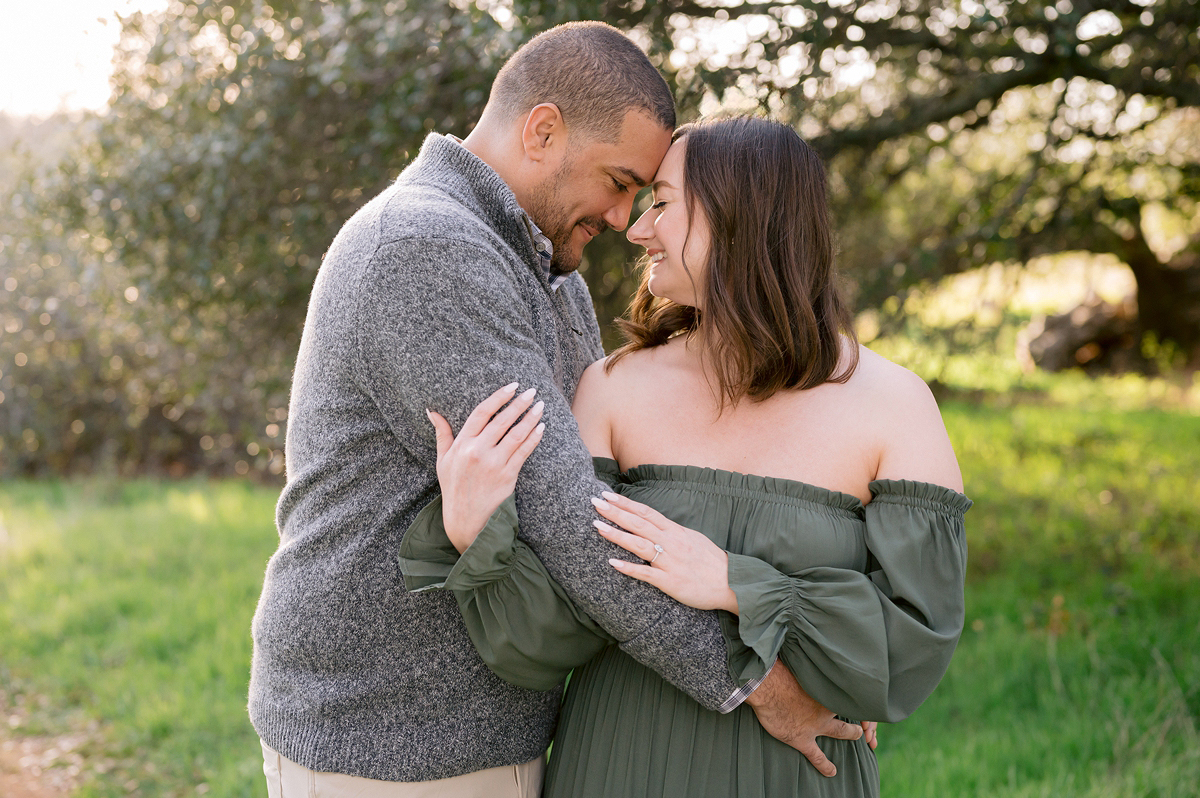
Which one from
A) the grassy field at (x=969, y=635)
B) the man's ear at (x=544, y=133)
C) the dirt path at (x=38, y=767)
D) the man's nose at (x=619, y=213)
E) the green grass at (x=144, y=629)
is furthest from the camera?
the green grass at (x=144, y=629)

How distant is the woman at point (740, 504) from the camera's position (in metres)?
1.70

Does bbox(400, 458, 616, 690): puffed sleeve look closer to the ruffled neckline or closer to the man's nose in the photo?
the ruffled neckline

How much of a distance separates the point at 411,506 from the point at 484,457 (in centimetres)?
29

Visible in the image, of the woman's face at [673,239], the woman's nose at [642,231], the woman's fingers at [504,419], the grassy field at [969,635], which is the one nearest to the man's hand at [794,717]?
the woman's fingers at [504,419]

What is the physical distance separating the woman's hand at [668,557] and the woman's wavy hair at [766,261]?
40cm

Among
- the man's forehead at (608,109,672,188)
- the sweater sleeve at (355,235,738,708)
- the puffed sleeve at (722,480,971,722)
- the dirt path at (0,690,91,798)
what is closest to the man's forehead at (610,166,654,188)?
the man's forehead at (608,109,672,188)

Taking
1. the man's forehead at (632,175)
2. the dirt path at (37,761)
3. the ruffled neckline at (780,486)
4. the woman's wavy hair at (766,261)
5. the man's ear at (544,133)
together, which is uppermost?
the man's ear at (544,133)

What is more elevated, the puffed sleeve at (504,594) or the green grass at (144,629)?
the puffed sleeve at (504,594)

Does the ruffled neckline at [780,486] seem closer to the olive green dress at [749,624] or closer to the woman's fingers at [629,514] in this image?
the olive green dress at [749,624]

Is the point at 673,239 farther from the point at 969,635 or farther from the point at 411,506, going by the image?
the point at 969,635

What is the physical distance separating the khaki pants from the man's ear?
1.33 meters

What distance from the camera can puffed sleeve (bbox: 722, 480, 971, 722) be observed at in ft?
5.60

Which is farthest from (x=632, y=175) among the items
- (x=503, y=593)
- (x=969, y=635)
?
(x=969, y=635)

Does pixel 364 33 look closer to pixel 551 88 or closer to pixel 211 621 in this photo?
pixel 551 88
